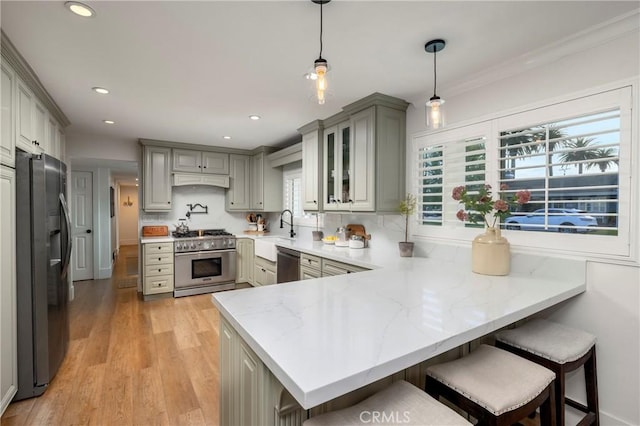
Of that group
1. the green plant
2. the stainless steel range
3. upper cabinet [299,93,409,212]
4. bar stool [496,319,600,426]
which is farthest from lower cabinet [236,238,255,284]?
bar stool [496,319,600,426]

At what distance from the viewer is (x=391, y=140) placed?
2.86 meters

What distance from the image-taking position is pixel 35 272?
2094 millimetres

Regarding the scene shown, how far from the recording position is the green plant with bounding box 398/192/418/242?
286 cm

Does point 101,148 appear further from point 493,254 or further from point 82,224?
point 493,254

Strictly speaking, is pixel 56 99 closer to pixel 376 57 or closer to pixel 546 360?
pixel 376 57

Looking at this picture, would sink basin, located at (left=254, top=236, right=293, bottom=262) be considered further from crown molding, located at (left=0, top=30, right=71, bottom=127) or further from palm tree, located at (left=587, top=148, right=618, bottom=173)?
palm tree, located at (left=587, top=148, right=618, bottom=173)

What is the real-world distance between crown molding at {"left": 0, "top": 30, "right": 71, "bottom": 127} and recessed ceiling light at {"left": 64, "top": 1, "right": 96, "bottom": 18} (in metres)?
0.59

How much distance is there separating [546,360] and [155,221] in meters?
5.01

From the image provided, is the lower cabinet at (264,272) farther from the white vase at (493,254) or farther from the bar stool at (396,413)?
the bar stool at (396,413)

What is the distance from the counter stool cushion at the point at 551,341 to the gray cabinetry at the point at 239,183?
4.31 meters

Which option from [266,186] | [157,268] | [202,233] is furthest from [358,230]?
[157,268]

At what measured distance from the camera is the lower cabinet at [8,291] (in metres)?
1.86

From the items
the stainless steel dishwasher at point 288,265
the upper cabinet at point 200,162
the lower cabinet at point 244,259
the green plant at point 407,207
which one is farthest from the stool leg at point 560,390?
the upper cabinet at point 200,162

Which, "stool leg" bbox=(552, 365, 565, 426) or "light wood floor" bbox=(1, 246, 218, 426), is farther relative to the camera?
"light wood floor" bbox=(1, 246, 218, 426)
